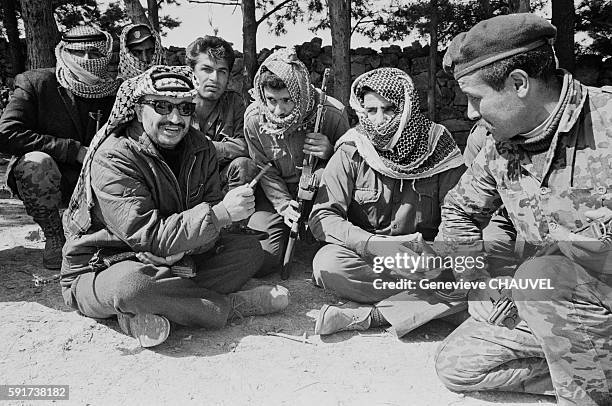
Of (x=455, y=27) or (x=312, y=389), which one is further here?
(x=455, y=27)

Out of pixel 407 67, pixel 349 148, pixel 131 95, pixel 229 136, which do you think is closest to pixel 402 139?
pixel 349 148

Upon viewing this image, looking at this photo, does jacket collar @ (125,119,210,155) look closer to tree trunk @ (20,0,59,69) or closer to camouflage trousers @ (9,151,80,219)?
camouflage trousers @ (9,151,80,219)

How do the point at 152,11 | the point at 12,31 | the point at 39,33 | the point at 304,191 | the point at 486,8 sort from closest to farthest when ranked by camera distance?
the point at 304,191
the point at 39,33
the point at 152,11
the point at 486,8
the point at 12,31

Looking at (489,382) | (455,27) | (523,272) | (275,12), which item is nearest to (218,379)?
(489,382)

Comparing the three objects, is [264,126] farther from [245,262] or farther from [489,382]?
[489,382]

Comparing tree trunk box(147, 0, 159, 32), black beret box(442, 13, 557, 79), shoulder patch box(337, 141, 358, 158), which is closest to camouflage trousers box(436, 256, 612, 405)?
black beret box(442, 13, 557, 79)

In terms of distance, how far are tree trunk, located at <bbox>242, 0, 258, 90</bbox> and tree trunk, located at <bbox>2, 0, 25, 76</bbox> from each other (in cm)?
451

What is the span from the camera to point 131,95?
121 inches

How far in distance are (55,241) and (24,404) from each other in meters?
1.78

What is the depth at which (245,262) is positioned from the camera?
11.3 ft

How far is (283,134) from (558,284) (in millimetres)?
2188

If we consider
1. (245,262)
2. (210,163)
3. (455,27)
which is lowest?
(245,262)

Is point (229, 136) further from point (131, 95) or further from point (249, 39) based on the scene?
point (249, 39)

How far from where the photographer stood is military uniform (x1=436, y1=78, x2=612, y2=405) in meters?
2.19
